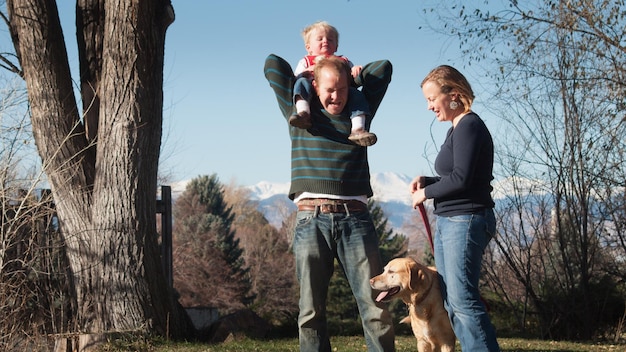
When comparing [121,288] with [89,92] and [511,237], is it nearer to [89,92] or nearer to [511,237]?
[89,92]

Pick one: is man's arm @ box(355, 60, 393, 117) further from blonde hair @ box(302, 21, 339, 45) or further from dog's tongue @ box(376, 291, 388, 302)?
dog's tongue @ box(376, 291, 388, 302)

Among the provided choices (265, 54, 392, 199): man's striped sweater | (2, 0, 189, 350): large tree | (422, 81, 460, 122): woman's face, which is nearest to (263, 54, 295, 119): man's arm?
(265, 54, 392, 199): man's striped sweater

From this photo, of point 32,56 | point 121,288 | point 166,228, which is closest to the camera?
point 121,288

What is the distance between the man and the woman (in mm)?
401

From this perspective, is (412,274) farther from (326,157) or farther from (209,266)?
(209,266)

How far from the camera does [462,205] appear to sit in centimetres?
400

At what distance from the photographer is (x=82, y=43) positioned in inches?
318

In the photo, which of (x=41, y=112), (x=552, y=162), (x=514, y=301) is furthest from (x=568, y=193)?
(x=41, y=112)

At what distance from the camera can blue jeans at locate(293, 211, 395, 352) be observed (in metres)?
4.26

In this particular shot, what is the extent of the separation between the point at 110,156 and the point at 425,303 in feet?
13.6

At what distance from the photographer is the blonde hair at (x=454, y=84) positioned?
4113mm

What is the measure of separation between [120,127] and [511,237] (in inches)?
262

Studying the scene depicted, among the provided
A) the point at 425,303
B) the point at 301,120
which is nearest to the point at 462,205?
the point at 425,303

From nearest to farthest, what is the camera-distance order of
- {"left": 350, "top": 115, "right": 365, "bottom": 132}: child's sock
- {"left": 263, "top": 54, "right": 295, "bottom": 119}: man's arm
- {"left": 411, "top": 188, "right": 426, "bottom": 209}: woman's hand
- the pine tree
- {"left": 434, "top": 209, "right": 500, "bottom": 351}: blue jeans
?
{"left": 434, "top": 209, "right": 500, "bottom": 351}: blue jeans < {"left": 411, "top": 188, "right": 426, "bottom": 209}: woman's hand < {"left": 350, "top": 115, "right": 365, "bottom": 132}: child's sock < {"left": 263, "top": 54, "right": 295, "bottom": 119}: man's arm < the pine tree
